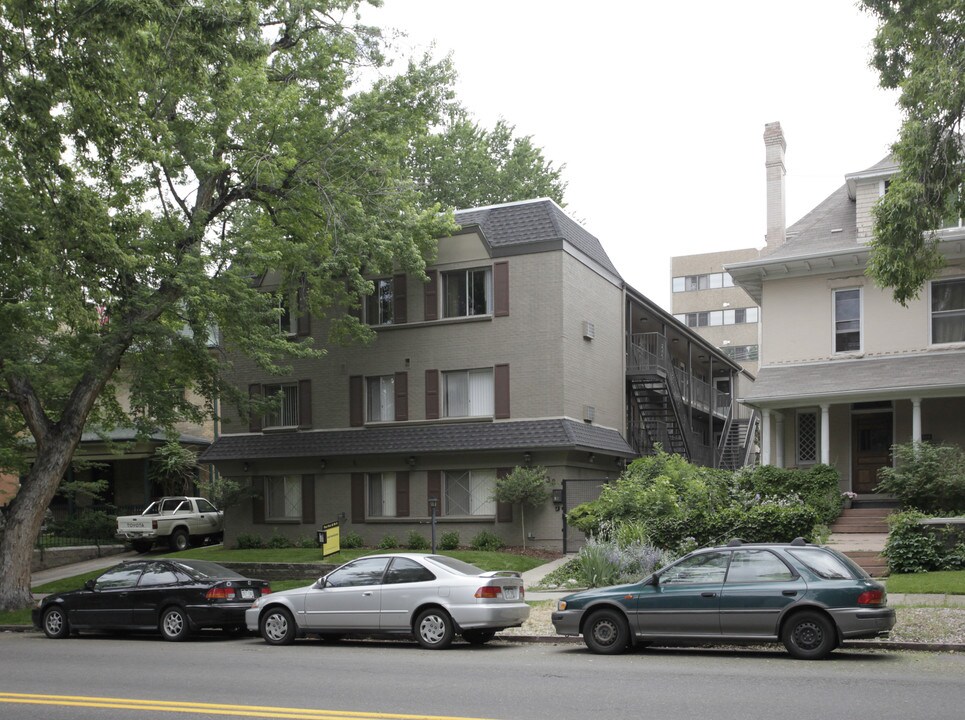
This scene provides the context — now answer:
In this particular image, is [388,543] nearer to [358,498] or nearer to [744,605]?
[358,498]

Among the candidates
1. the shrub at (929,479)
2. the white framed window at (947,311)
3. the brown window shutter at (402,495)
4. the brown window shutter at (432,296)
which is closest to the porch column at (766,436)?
the shrub at (929,479)

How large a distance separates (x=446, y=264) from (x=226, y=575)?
1405 cm

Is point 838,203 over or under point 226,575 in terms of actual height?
over

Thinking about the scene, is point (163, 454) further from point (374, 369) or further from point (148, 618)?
point (148, 618)

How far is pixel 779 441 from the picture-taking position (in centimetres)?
2839

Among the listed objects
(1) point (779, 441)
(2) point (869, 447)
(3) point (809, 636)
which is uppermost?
(1) point (779, 441)

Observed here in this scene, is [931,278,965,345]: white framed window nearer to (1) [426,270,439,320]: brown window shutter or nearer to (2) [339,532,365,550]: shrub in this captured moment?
(1) [426,270,439,320]: brown window shutter

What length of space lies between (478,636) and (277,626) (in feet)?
10.6

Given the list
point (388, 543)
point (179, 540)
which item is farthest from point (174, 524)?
point (388, 543)

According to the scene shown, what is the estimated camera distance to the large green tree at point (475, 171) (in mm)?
45281

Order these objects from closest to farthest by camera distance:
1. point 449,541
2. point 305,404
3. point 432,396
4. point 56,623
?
point 56,623
point 449,541
point 432,396
point 305,404

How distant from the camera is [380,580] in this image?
1551cm

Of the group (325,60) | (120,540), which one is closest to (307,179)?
(325,60)

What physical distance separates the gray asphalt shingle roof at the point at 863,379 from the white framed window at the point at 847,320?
20.1 inches
